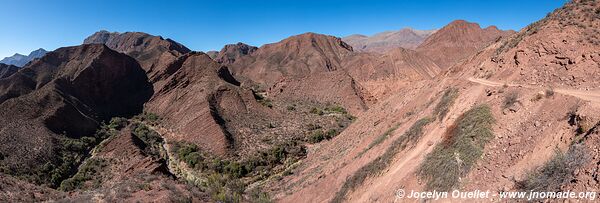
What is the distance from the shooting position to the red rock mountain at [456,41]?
91.8 m

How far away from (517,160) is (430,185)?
9.62 feet

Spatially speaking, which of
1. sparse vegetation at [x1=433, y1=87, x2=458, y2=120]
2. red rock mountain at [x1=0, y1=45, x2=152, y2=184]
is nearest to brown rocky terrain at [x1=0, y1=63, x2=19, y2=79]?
red rock mountain at [x1=0, y1=45, x2=152, y2=184]

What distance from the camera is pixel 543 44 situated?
18.3 metres

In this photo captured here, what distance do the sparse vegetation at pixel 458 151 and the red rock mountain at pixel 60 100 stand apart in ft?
103

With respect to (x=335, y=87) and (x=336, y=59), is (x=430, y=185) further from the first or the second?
(x=336, y=59)

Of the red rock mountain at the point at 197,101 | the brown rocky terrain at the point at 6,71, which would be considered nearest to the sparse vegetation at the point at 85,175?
the red rock mountain at the point at 197,101

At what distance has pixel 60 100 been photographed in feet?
151

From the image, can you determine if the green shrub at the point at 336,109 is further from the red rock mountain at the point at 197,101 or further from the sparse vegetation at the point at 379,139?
the sparse vegetation at the point at 379,139

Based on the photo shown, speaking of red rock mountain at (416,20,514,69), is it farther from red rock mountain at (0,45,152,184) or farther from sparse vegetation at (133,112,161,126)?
red rock mountain at (0,45,152,184)

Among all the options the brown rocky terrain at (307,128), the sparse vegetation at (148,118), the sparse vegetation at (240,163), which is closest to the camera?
the brown rocky terrain at (307,128)

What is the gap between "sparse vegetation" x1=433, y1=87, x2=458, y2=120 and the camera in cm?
1788

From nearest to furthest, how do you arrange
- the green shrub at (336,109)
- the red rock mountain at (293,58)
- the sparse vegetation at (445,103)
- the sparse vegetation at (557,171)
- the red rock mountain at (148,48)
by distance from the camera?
the sparse vegetation at (557,171) < the sparse vegetation at (445,103) < the green shrub at (336,109) < the red rock mountain at (148,48) < the red rock mountain at (293,58)

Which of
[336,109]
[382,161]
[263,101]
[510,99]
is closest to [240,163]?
[382,161]

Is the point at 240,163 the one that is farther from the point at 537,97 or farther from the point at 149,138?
the point at 537,97
